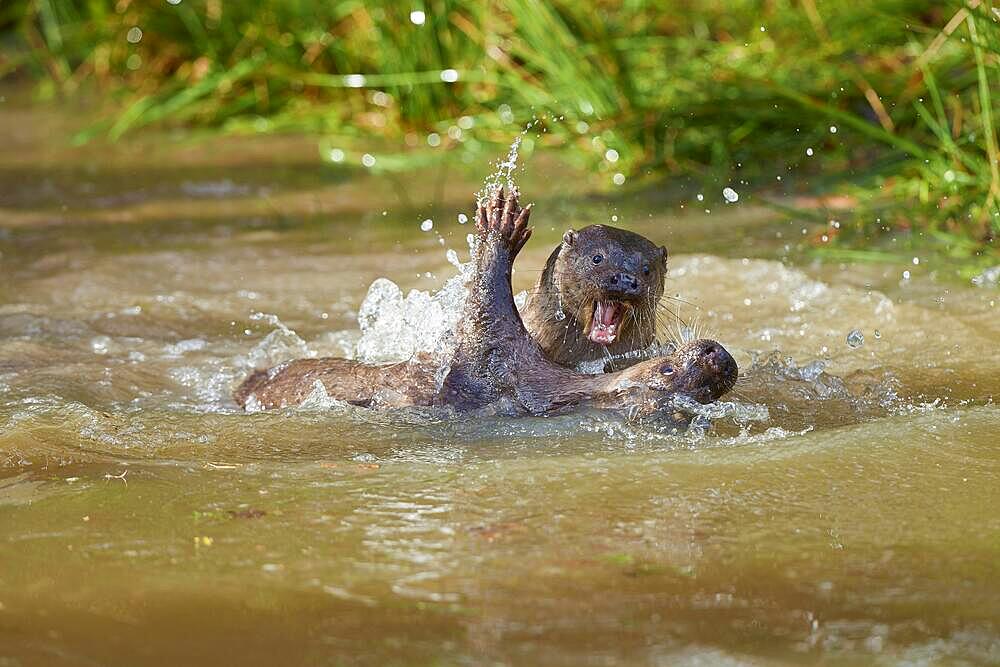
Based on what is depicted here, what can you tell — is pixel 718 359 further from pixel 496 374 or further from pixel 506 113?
pixel 506 113

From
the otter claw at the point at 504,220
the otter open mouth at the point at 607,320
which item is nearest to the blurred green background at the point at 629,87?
the otter open mouth at the point at 607,320

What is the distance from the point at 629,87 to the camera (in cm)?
547

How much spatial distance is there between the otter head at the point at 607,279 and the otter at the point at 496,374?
0.23m

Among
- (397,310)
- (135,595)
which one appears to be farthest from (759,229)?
(135,595)

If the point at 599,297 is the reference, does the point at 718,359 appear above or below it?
below

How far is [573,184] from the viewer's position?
5520 mm

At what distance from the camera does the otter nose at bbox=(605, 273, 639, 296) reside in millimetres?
3266

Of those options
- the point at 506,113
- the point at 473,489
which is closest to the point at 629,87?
the point at 506,113

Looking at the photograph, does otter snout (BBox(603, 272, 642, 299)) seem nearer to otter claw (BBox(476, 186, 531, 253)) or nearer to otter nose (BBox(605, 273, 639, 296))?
otter nose (BBox(605, 273, 639, 296))

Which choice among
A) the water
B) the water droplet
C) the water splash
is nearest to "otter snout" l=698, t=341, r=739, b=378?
the water

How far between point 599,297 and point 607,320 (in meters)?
0.06

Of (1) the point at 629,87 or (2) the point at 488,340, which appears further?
(1) the point at 629,87

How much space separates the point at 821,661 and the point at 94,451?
1.56 meters

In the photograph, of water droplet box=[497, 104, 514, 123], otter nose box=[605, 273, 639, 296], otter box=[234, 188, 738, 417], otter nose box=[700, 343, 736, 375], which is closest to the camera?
otter nose box=[700, 343, 736, 375]
